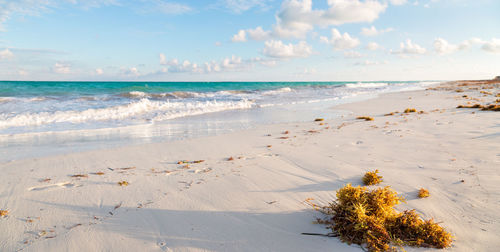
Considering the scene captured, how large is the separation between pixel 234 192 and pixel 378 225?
1611mm

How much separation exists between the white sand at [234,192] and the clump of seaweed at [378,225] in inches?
4.4

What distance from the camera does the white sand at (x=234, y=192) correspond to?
227 centimetres

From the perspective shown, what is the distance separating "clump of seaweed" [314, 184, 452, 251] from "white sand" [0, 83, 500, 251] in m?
0.11

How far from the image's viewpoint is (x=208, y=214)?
8.66 ft

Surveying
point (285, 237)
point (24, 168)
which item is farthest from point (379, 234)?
point (24, 168)

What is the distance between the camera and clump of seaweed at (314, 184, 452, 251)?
2070 mm

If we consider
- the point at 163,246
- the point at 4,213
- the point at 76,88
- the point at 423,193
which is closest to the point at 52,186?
the point at 4,213

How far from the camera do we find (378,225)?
2.11 m

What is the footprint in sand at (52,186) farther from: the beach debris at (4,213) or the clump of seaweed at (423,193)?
the clump of seaweed at (423,193)

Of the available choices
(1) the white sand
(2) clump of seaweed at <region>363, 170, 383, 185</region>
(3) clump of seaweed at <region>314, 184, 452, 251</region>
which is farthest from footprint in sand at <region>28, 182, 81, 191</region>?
(2) clump of seaweed at <region>363, 170, 383, 185</region>

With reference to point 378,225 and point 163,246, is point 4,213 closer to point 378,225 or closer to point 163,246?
point 163,246

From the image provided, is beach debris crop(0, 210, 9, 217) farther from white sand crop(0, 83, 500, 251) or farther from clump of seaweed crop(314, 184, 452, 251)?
clump of seaweed crop(314, 184, 452, 251)

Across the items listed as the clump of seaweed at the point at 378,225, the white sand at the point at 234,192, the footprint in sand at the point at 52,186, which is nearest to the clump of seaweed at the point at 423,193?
the white sand at the point at 234,192

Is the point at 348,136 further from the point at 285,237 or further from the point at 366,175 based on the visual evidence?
the point at 285,237
